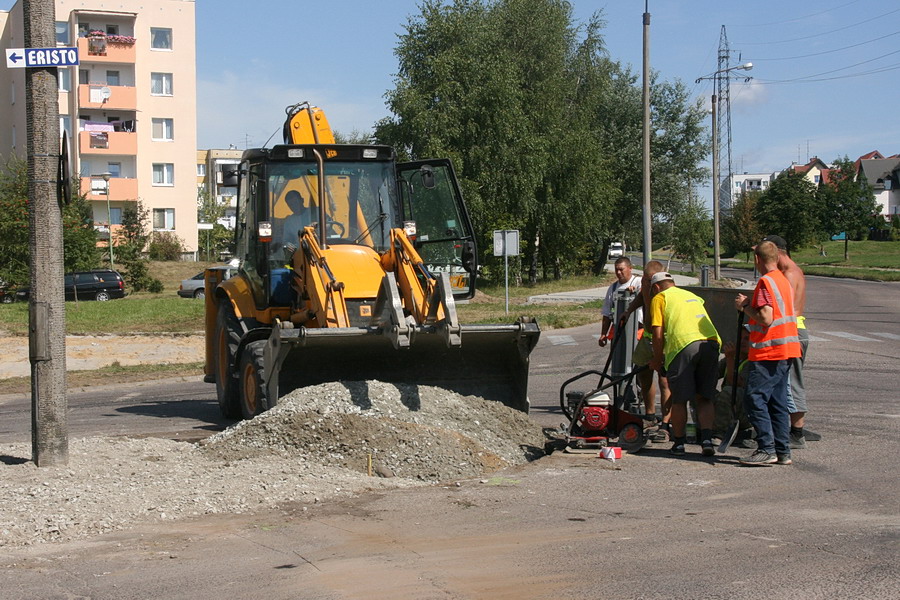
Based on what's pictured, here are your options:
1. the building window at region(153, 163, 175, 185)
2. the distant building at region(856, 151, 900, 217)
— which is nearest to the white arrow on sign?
the building window at region(153, 163, 175, 185)

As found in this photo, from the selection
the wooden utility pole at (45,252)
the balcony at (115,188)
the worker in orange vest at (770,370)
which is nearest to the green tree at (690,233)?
the balcony at (115,188)

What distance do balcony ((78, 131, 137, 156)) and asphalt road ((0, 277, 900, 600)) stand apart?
173 ft

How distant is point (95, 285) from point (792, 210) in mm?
46093

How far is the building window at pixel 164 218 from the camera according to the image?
59.5 m

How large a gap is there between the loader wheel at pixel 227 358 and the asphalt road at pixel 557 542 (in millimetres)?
4390

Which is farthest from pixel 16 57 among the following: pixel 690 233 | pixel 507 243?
pixel 690 233

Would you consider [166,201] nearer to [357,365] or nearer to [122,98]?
[122,98]

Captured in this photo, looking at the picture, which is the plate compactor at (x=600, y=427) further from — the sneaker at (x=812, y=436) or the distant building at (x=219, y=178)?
the distant building at (x=219, y=178)

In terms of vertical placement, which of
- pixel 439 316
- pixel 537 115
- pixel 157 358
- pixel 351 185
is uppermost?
pixel 537 115

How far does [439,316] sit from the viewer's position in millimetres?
9820

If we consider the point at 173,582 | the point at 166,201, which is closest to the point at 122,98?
the point at 166,201

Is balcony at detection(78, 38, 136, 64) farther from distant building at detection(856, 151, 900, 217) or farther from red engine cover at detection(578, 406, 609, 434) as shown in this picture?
distant building at detection(856, 151, 900, 217)

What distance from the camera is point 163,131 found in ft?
193

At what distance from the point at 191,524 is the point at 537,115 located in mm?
39221
